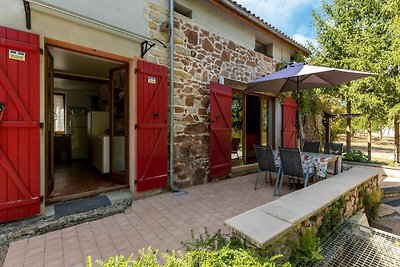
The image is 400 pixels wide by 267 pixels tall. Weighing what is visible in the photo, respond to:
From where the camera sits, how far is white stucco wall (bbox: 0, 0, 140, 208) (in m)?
2.68

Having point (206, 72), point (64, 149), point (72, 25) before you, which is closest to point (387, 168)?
point (206, 72)

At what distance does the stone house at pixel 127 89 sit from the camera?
2.68 m

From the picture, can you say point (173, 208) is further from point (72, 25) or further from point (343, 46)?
point (343, 46)

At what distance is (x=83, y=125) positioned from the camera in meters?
7.32

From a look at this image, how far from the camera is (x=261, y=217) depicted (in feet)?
6.76

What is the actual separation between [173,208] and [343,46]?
26.0 feet

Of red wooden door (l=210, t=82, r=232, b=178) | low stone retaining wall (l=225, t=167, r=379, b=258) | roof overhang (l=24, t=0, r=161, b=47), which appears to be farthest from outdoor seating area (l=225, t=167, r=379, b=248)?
roof overhang (l=24, t=0, r=161, b=47)

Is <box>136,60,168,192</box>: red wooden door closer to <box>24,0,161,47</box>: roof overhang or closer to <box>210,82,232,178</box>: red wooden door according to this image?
<box>24,0,161,47</box>: roof overhang

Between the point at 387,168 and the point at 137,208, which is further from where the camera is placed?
the point at 387,168

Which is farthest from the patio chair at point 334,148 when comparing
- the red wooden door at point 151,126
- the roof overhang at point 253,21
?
the red wooden door at point 151,126

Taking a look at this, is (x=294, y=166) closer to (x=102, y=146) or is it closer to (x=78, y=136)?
(x=102, y=146)

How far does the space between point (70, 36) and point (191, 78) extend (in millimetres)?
2309

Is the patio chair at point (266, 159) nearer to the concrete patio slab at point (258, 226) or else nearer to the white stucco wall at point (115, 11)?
the concrete patio slab at point (258, 226)

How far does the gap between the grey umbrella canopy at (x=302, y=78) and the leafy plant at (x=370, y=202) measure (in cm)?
213
